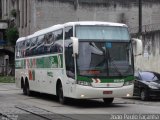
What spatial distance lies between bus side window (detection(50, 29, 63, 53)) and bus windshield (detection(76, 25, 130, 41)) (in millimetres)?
1400

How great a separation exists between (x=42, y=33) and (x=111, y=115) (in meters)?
9.02

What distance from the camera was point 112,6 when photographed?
55.5 meters

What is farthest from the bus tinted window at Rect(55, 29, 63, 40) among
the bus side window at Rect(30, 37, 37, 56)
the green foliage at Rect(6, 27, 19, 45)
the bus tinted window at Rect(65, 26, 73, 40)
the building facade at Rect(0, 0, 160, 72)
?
the green foliage at Rect(6, 27, 19, 45)

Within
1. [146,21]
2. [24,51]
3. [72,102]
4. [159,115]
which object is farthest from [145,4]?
[159,115]

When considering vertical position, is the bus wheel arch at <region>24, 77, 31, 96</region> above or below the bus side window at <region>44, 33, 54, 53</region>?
below

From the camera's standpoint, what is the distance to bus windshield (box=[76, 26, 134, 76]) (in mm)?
18047

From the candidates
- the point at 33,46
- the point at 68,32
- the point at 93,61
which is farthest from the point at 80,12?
the point at 93,61

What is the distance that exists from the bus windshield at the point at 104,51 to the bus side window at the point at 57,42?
1422 millimetres

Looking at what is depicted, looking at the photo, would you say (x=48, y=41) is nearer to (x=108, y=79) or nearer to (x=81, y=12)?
(x=108, y=79)

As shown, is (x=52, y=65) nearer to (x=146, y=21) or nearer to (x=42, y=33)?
(x=42, y=33)

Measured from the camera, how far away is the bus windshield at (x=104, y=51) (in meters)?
18.0

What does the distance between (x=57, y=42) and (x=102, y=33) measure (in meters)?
2.41

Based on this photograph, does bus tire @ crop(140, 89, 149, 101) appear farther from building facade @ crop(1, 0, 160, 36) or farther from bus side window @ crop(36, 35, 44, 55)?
building facade @ crop(1, 0, 160, 36)

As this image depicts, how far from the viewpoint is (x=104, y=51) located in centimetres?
1834
